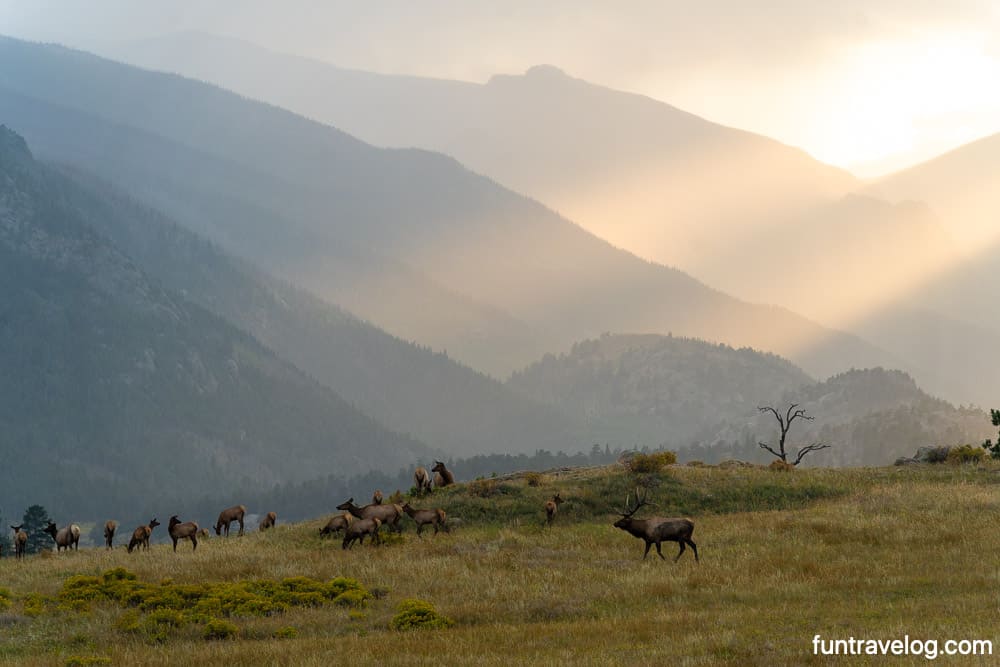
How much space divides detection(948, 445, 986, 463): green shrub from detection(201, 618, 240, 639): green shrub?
143 feet

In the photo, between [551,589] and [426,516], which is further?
[426,516]

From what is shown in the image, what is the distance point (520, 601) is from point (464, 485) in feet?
74.8

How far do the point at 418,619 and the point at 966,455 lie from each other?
41.1 metres

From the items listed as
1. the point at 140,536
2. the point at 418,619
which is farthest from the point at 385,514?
the point at 418,619

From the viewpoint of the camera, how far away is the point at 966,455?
56156 millimetres

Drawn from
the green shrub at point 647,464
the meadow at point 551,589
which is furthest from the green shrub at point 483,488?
the green shrub at point 647,464

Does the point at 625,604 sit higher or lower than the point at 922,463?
lower

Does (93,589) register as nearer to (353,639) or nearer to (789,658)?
(353,639)

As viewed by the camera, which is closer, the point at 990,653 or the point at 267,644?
the point at 990,653

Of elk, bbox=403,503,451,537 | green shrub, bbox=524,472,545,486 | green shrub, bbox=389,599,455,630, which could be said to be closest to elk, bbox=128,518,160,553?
elk, bbox=403,503,451,537

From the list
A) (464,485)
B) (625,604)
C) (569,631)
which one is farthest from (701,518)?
(569,631)

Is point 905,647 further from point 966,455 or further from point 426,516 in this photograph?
point 966,455

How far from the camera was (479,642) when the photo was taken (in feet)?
74.3

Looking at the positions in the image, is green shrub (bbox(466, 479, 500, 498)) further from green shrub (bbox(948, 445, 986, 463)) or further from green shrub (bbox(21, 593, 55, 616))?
green shrub (bbox(948, 445, 986, 463))
